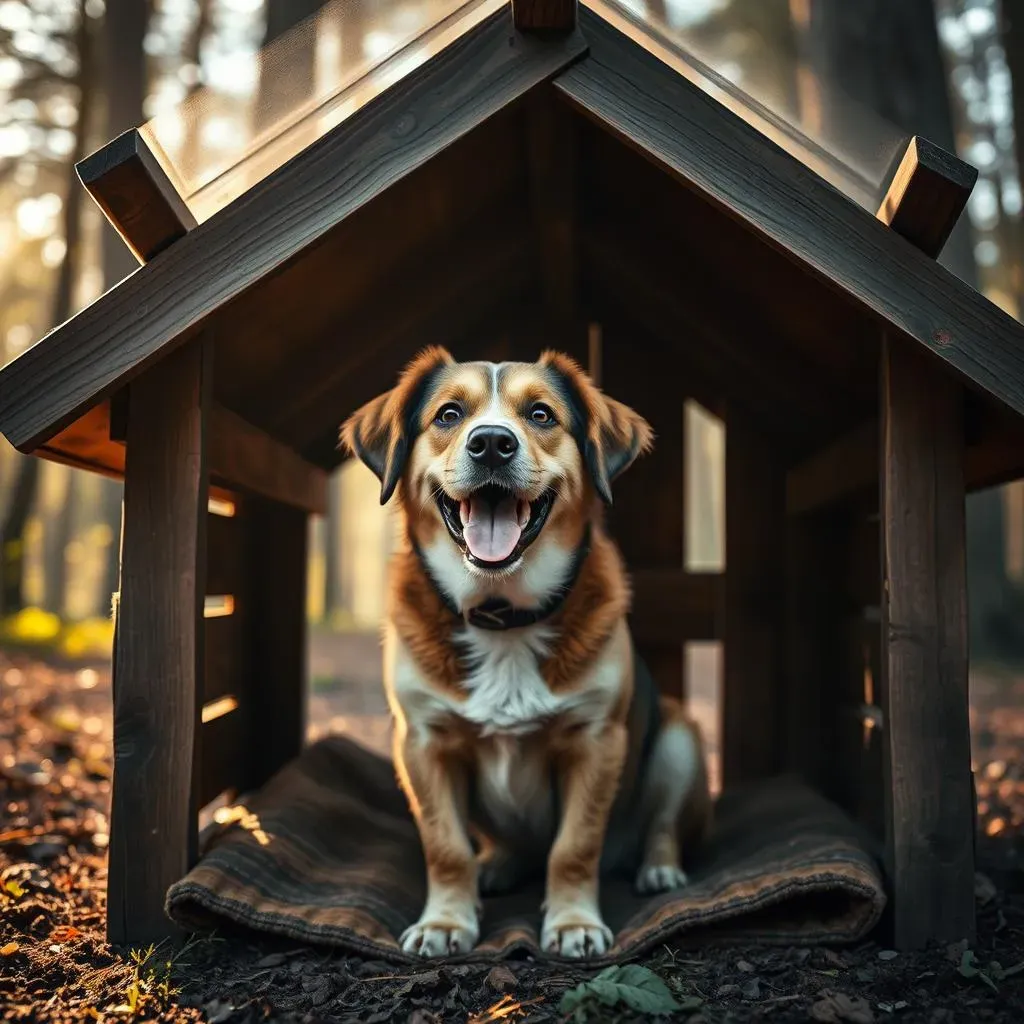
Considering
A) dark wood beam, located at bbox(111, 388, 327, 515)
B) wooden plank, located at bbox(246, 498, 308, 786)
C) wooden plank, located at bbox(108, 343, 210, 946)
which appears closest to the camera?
wooden plank, located at bbox(108, 343, 210, 946)

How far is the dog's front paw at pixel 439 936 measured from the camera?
2.91 m

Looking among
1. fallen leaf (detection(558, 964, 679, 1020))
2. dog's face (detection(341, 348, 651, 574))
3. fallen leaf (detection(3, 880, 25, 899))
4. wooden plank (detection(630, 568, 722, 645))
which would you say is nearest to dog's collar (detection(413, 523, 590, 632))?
dog's face (detection(341, 348, 651, 574))

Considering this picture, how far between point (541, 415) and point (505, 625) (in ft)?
2.16

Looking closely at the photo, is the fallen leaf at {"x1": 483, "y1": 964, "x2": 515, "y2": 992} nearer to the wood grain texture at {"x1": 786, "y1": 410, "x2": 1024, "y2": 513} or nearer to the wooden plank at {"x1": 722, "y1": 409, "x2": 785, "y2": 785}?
the wood grain texture at {"x1": 786, "y1": 410, "x2": 1024, "y2": 513}

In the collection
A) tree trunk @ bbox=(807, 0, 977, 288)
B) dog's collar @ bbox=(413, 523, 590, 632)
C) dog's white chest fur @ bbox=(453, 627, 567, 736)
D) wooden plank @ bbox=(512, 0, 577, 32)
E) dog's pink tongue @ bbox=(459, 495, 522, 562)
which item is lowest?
dog's white chest fur @ bbox=(453, 627, 567, 736)

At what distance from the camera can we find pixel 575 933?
2.94 metres

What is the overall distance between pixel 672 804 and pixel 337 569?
15.1 m

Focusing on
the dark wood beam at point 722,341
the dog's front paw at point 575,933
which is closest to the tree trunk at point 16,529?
the dark wood beam at point 722,341

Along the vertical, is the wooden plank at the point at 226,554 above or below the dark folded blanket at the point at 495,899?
above

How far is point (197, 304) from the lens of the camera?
2818mm

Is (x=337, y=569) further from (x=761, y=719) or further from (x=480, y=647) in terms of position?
(x=480, y=647)

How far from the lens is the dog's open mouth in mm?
3039

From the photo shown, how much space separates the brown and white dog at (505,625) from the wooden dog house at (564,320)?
63 cm

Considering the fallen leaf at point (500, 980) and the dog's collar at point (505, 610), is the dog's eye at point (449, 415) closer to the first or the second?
the dog's collar at point (505, 610)
